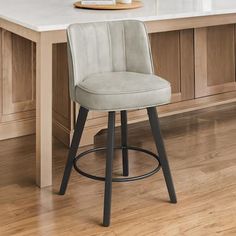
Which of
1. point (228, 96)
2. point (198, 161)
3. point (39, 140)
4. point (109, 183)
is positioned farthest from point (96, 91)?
point (228, 96)

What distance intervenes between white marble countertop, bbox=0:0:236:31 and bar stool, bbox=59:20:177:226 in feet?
0.70

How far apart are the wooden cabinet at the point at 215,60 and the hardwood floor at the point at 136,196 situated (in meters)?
0.38

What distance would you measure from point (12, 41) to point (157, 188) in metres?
1.26

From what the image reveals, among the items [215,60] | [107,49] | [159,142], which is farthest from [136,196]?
[215,60]

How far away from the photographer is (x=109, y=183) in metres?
2.30

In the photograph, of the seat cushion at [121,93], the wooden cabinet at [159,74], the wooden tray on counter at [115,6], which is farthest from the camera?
the wooden cabinet at [159,74]

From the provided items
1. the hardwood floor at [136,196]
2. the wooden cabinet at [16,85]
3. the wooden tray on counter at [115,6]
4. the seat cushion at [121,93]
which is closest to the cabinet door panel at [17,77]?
the wooden cabinet at [16,85]

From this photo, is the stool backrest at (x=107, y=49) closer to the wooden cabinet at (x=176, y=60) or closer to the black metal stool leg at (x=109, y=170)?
the black metal stool leg at (x=109, y=170)

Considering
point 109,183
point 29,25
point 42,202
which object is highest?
point 29,25

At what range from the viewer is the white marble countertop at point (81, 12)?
8.68ft

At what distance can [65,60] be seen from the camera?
3.17 m

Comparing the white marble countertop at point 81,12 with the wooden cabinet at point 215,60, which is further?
the wooden cabinet at point 215,60

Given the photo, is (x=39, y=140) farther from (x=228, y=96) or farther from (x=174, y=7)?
(x=228, y=96)

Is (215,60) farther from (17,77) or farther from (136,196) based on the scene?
(136,196)
